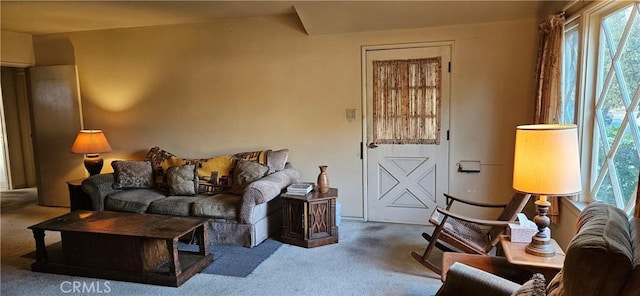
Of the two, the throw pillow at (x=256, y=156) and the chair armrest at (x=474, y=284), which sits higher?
the throw pillow at (x=256, y=156)

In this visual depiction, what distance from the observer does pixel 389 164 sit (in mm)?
4277

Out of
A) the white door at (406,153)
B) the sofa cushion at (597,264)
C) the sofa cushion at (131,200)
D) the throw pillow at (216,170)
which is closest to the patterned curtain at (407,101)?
the white door at (406,153)

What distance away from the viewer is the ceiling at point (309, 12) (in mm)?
3641

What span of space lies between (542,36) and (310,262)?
110 inches

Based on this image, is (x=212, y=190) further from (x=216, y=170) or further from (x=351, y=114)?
(x=351, y=114)

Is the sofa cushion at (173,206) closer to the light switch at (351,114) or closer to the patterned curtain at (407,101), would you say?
the light switch at (351,114)

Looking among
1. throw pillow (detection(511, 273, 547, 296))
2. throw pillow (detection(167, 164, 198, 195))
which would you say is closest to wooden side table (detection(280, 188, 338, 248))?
throw pillow (detection(167, 164, 198, 195))

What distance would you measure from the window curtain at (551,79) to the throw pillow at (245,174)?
8.57 ft

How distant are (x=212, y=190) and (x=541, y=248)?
10.3 feet

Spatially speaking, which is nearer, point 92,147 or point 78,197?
point 78,197

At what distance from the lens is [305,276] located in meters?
2.99

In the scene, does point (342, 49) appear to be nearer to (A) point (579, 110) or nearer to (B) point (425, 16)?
(B) point (425, 16)

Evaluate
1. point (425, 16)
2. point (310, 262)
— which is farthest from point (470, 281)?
point (425, 16)

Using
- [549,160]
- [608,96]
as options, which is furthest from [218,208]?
[608,96]
